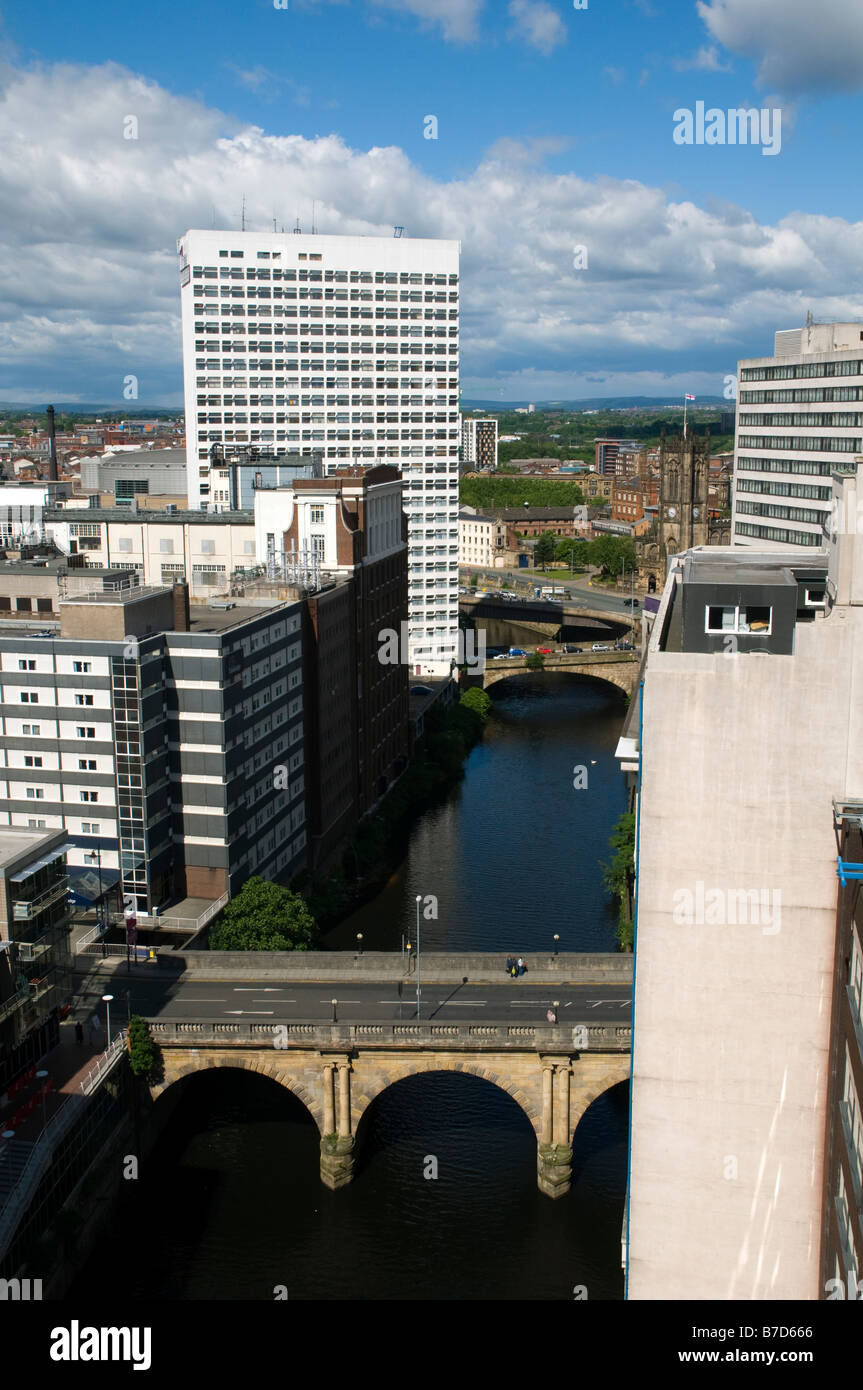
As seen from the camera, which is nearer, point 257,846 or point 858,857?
point 858,857

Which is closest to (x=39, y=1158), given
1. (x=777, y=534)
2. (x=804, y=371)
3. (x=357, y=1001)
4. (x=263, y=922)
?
(x=357, y=1001)

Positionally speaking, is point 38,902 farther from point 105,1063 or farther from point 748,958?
point 748,958

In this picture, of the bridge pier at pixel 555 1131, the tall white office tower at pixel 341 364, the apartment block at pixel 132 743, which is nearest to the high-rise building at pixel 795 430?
the tall white office tower at pixel 341 364

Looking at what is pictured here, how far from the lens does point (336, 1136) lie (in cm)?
4628

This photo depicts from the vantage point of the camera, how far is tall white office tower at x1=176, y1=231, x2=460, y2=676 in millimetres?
125125

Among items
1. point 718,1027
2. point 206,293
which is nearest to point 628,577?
point 206,293

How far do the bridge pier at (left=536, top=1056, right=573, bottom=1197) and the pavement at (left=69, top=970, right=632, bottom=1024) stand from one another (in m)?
2.13

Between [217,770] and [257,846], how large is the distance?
6576 millimetres

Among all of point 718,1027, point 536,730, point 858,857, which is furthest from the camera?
point 536,730

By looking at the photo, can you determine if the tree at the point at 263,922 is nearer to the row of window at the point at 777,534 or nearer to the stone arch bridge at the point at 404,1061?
the stone arch bridge at the point at 404,1061

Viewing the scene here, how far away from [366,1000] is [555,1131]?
8.38m

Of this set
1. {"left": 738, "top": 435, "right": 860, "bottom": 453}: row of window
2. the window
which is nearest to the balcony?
the window

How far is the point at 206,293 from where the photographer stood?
124438mm
